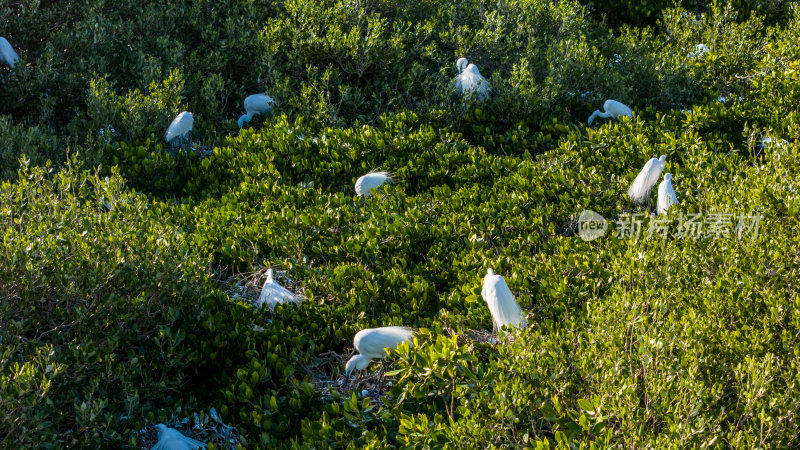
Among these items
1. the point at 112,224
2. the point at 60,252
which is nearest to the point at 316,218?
the point at 112,224

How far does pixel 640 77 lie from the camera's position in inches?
335

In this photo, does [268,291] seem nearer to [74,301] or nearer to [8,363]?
[74,301]

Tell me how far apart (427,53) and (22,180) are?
4932mm

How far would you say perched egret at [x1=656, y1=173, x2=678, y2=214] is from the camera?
6027mm

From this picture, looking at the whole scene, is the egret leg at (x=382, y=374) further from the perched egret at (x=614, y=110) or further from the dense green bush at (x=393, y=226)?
the perched egret at (x=614, y=110)

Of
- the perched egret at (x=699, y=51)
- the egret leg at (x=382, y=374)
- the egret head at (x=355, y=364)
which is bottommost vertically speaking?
the perched egret at (x=699, y=51)

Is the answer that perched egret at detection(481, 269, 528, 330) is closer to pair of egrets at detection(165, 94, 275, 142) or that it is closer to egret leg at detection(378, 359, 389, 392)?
egret leg at detection(378, 359, 389, 392)

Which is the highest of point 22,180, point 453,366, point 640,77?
point 22,180

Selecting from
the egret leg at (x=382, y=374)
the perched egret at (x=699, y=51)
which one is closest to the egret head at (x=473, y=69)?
the perched egret at (x=699, y=51)

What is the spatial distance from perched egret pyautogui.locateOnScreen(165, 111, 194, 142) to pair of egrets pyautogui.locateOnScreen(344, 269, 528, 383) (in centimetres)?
376

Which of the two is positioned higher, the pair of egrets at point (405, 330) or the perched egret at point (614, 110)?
the pair of egrets at point (405, 330)

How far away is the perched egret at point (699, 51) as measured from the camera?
8.97m

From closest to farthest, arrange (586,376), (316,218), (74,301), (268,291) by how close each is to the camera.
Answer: (586,376)
(74,301)
(268,291)
(316,218)

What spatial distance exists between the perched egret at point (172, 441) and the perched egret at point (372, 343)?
106cm
